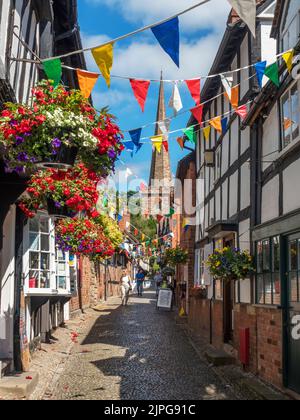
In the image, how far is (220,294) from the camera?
13.1m

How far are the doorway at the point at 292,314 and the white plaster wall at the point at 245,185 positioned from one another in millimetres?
2522

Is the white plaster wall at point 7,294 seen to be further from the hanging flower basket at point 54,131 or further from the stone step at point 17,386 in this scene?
the hanging flower basket at point 54,131

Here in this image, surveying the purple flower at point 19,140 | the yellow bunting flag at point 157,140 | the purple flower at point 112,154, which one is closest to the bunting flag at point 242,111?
the yellow bunting flag at point 157,140

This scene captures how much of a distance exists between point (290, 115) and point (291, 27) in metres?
1.36

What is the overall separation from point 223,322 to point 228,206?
2488mm

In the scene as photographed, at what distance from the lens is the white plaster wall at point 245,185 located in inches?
419

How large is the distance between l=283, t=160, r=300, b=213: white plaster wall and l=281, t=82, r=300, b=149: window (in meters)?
0.42

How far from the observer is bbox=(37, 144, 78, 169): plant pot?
605 centimetres

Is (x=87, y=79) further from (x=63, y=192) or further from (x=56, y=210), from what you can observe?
(x=56, y=210)

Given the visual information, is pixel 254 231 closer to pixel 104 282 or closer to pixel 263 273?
pixel 263 273

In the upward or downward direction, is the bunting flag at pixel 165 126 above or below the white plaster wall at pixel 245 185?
above

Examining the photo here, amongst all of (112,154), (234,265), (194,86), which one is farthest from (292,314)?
(194,86)

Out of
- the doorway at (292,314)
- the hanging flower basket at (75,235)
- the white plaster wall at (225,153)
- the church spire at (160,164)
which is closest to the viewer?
the doorway at (292,314)

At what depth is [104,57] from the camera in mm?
6371
